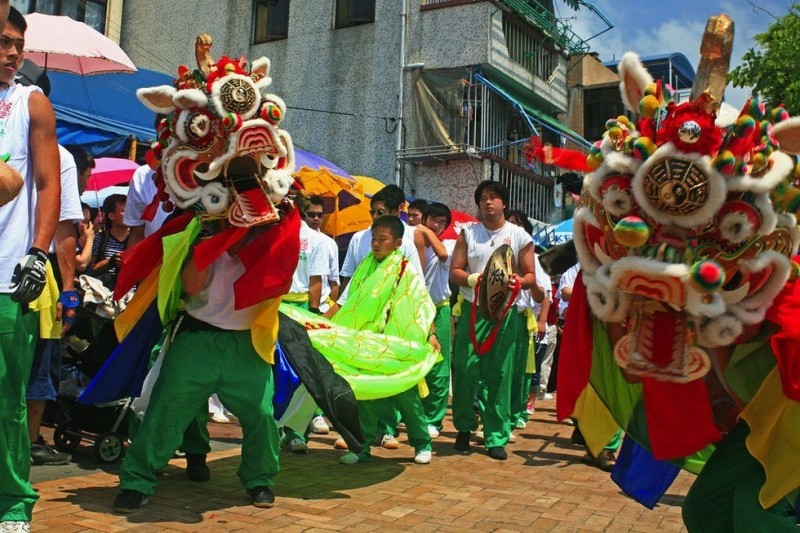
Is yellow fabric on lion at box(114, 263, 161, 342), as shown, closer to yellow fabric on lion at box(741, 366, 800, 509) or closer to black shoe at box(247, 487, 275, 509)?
black shoe at box(247, 487, 275, 509)

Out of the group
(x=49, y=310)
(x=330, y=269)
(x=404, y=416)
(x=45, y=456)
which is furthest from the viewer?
(x=330, y=269)

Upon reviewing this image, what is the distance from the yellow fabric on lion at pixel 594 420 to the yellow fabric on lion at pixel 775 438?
619 millimetres

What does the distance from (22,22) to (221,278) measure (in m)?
1.61

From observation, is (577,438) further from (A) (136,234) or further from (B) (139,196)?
(B) (139,196)

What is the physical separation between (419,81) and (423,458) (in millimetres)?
12913

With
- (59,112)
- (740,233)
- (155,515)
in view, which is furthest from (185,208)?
(59,112)

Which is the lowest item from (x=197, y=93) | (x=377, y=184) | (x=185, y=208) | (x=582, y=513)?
(x=582, y=513)

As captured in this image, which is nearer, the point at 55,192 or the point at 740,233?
the point at 740,233

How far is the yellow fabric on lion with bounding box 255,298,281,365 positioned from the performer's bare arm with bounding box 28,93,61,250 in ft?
4.42

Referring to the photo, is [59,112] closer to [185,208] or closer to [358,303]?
[358,303]

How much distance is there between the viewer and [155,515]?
4277 millimetres

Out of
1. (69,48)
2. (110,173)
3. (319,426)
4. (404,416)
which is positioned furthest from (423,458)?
(110,173)

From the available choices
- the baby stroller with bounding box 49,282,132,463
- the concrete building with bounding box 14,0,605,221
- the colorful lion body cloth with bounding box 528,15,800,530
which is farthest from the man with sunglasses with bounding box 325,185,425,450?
the concrete building with bounding box 14,0,605,221

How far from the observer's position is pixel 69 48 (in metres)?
8.30
